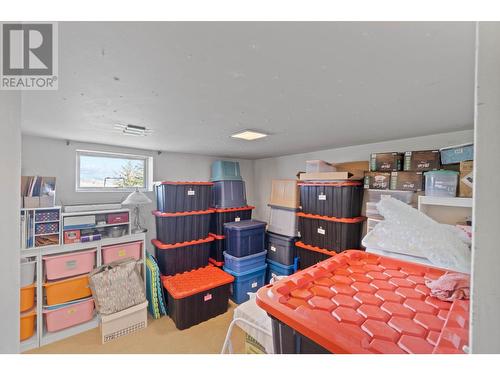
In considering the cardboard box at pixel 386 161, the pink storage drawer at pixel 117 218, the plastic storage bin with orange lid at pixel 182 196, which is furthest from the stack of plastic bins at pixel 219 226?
the cardboard box at pixel 386 161

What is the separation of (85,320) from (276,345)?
2472 millimetres

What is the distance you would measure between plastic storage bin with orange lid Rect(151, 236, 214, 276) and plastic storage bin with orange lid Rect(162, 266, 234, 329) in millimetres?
96

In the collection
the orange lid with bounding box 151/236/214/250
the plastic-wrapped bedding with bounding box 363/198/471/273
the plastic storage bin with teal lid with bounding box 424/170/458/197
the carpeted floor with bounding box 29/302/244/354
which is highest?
the plastic storage bin with teal lid with bounding box 424/170/458/197

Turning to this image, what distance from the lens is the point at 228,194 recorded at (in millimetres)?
3098

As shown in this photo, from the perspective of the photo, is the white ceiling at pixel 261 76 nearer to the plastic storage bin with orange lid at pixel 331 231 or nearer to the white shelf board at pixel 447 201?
the white shelf board at pixel 447 201

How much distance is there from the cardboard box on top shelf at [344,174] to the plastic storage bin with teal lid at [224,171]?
1.12 metres

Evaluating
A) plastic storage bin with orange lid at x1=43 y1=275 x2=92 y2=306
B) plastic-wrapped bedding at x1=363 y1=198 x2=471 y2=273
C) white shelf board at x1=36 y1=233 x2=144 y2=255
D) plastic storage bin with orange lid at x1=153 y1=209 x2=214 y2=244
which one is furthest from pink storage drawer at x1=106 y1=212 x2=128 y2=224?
plastic-wrapped bedding at x1=363 y1=198 x2=471 y2=273

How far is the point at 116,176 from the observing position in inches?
108

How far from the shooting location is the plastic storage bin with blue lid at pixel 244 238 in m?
2.80

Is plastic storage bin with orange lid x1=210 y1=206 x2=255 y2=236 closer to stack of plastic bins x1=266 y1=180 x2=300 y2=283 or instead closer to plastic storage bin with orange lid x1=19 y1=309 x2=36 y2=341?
stack of plastic bins x1=266 y1=180 x2=300 y2=283

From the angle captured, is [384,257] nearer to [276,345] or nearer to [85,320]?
[276,345]

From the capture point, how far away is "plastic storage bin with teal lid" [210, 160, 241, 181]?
3.18m

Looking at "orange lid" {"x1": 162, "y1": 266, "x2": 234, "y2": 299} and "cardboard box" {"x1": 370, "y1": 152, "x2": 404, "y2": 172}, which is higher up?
"cardboard box" {"x1": 370, "y1": 152, "x2": 404, "y2": 172}

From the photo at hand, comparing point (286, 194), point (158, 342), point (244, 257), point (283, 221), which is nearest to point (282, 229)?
point (283, 221)
